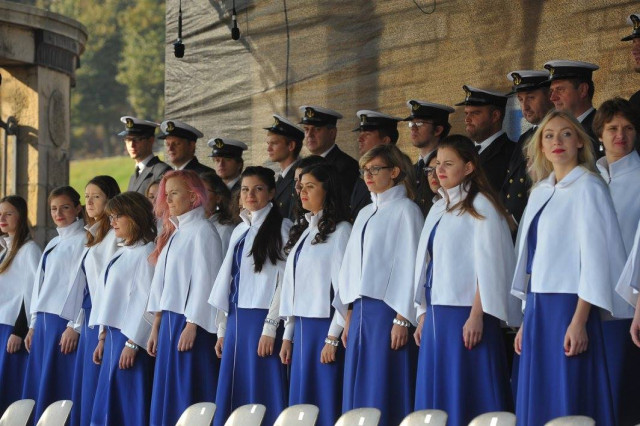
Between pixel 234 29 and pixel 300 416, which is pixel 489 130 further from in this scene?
pixel 234 29

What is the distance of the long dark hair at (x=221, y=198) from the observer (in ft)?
24.3

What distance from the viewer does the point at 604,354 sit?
5082 millimetres

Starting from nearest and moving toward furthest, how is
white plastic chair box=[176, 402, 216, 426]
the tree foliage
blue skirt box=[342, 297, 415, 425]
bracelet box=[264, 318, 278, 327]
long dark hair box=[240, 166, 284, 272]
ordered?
white plastic chair box=[176, 402, 216, 426]
blue skirt box=[342, 297, 415, 425]
bracelet box=[264, 318, 278, 327]
long dark hair box=[240, 166, 284, 272]
the tree foliage

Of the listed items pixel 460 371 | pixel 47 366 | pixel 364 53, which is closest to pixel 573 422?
pixel 460 371

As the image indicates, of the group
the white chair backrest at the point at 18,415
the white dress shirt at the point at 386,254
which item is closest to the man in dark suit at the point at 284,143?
the white dress shirt at the point at 386,254

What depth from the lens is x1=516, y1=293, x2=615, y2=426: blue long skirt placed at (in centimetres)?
501

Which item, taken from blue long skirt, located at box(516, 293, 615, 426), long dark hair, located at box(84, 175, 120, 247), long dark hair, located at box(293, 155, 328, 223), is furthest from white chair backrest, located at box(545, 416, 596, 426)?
long dark hair, located at box(84, 175, 120, 247)

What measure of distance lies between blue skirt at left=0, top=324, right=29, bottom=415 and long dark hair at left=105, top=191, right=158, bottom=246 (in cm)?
148

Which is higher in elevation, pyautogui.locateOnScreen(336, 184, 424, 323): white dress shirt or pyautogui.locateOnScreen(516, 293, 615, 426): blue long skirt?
pyautogui.locateOnScreen(336, 184, 424, 323): white dress shirt

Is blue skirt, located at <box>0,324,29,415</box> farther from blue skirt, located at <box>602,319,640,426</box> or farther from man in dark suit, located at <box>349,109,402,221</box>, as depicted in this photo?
blue skirt, located at <box>602,319,640,426</box>

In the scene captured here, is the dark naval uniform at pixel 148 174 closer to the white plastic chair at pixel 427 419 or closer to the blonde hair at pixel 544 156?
the blonde hair at pixel 544 156

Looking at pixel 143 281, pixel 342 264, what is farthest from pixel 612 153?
pixel 143 281

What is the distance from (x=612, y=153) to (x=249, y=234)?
7.29ft

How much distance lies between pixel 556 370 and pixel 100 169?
122ft
